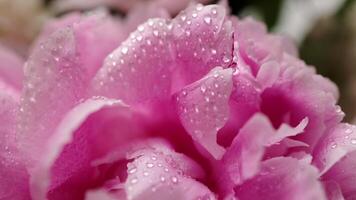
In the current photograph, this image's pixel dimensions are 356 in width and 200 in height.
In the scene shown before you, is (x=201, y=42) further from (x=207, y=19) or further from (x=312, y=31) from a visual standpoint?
(x=312, y=31)

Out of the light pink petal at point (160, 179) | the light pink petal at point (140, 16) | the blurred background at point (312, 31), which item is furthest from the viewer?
the blurred background at point (312, 31)

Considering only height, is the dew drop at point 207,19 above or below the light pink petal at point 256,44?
above

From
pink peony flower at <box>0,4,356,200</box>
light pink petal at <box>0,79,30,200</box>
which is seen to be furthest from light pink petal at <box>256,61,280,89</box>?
light pink petal at <box>0,79,30,200</box>

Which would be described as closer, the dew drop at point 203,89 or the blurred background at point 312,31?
the dew drop at point 203,89

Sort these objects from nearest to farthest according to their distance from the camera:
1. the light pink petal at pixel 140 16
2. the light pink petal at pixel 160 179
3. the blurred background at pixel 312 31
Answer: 1. the light pink petal at pixel 160 179
2. the light pink petal at pixel 140 16
3. the blurred background at pixel 312 31

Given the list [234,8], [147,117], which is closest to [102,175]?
[147,117]

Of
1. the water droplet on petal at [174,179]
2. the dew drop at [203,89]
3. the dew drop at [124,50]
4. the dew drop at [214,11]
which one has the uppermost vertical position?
the dew drop at [214,11]

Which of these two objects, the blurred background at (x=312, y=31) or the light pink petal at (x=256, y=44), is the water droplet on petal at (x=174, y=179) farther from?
the blurred background at (x=312, y=31)

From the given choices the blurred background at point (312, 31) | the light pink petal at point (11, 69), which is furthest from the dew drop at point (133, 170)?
the blurred background at point (312, 31)

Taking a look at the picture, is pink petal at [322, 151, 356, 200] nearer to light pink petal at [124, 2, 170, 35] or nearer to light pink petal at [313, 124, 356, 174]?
light pink petal at [313, 124, 356, 174]
